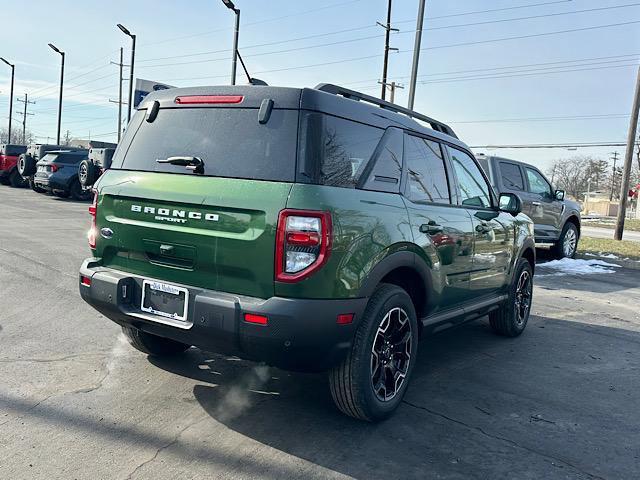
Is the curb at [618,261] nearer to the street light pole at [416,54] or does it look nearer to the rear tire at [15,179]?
the street light pole at [416,54]

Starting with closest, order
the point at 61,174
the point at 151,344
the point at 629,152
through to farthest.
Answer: the point at 151,344, the point at 629,152, the point at 61,174

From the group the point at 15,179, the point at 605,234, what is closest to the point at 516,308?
the point at 605,234

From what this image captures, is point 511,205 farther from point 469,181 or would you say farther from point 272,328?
point 272,328

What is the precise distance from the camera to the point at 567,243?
12.7 meters

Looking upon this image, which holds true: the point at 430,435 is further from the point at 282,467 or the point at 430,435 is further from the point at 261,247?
the point at 261,247

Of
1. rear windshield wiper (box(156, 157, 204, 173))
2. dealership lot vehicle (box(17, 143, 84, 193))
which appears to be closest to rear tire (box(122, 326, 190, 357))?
rear windshield wiper (box(156, 157, 204, 173))

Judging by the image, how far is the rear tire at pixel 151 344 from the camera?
14.5 ft

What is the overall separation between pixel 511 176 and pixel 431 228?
7.71 meters

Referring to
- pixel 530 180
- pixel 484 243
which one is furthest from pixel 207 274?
pixel 530 180

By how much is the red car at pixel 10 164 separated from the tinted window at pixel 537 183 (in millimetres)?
23488

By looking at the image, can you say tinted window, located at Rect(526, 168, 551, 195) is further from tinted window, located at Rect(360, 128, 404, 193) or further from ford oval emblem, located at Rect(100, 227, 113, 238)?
ford oval emblem, located at Rect(100, 227, 113, 238)

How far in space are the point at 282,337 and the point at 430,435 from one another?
1.17m

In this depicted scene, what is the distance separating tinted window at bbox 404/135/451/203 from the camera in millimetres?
4020

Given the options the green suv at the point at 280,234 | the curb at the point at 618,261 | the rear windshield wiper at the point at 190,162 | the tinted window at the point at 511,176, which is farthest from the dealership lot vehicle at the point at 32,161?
the rear windshield wiper at the point at 190,162
